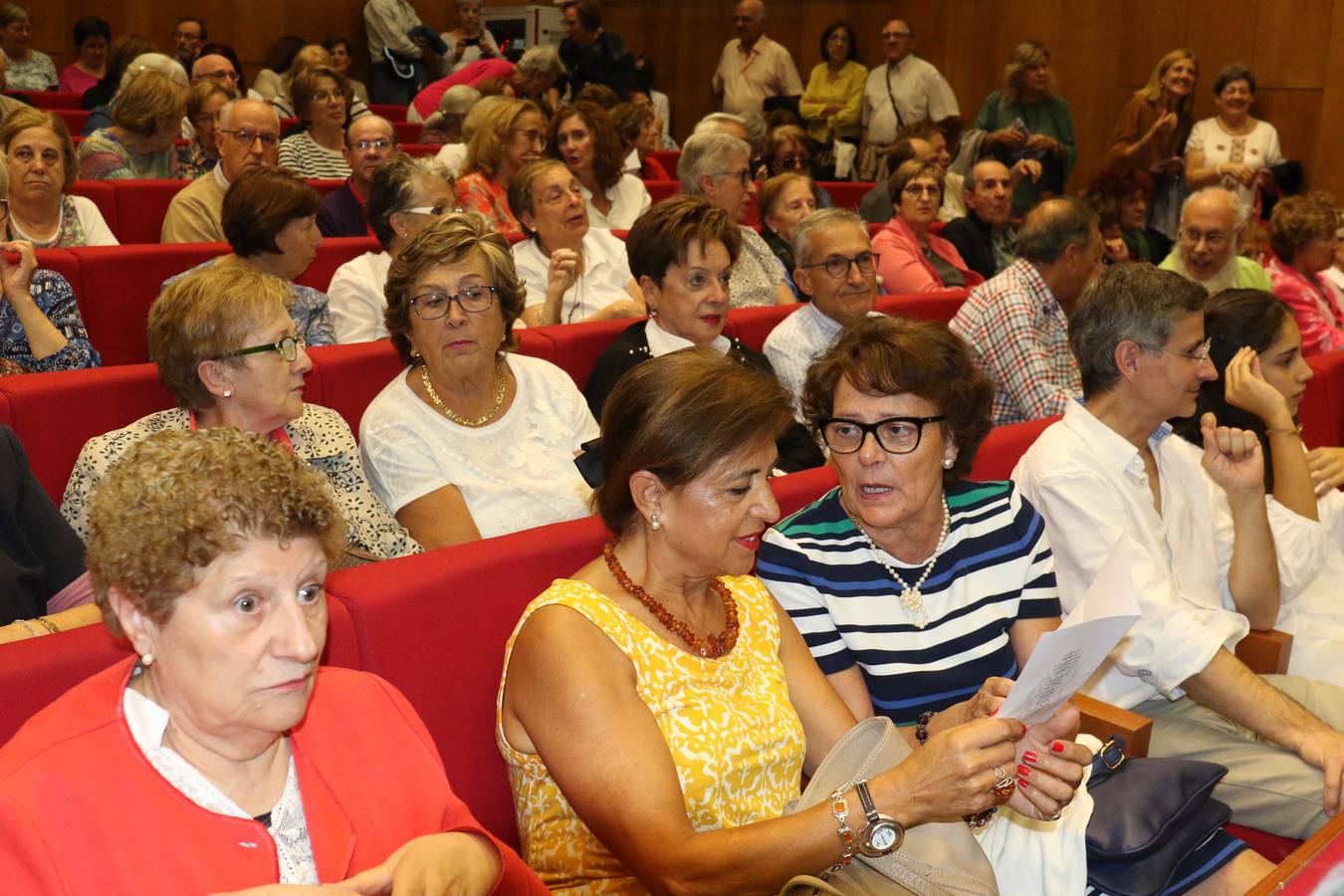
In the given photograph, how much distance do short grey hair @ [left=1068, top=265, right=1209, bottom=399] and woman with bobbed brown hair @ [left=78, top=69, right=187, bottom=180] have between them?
3934 millimetres

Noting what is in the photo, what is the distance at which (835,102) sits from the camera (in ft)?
28.8

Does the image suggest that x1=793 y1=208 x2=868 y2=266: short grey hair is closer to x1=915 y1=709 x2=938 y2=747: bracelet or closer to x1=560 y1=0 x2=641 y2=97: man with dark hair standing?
x1=915 y1=709 x2=938 y2=747: bracelet

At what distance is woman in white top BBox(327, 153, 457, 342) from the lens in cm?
371

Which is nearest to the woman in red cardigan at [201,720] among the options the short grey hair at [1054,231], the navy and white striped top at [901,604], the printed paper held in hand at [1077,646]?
the printed paper held in hand at [1077,646]

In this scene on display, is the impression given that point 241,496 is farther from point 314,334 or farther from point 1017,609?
point 314,334

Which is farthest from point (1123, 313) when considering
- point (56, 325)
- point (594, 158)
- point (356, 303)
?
point (594, 158)

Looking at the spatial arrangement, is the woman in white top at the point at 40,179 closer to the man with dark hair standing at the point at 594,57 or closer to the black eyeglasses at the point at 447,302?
the black eyeglasses at the point at 447,302

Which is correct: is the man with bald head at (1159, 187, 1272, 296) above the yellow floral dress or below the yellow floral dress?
above

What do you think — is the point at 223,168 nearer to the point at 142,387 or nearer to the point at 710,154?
the point at 710,154

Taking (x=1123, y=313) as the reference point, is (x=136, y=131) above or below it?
above

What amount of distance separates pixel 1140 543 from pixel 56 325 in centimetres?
252

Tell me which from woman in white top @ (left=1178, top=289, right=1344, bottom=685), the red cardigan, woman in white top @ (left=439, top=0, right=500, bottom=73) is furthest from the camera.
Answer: woman in white top @ (left=439, top=0, right=500, bottom=73)

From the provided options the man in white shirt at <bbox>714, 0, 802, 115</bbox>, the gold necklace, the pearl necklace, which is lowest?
the pearl necklace

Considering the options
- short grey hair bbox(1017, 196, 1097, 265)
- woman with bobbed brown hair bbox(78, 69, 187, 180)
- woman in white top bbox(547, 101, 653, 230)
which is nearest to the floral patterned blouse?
short grey hair bbox(1017, 196, 1097, 265)
